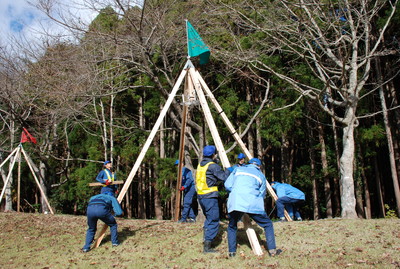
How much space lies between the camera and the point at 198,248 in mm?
5809

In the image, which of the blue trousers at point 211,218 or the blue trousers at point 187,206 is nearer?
the blue trousers at point 211,218

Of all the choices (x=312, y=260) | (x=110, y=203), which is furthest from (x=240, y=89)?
(x=312, y=260)

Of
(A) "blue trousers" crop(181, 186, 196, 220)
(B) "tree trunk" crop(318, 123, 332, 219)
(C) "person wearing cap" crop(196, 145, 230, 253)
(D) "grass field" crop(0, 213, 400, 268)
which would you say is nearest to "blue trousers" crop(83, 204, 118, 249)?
(D) "grass field" crop(0, 213, 400, 268)

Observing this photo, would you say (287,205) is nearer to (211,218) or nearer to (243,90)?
(211,218)

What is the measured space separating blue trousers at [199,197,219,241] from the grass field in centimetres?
31

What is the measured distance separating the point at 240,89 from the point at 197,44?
8759 millimetres

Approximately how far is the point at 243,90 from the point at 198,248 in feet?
38.8

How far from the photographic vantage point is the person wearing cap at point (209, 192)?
547 cm

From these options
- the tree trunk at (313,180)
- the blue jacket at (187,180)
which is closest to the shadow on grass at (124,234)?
the blue jacket at (187,180)

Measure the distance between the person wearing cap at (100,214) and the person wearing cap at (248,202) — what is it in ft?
7.51

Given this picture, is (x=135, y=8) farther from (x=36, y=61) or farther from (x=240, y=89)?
(x=240, y=89)

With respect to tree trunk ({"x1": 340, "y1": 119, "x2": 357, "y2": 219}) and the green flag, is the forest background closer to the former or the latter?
tree trunk ({"x1": 340, "y1": 119, "x2": 357, "y2": 219})

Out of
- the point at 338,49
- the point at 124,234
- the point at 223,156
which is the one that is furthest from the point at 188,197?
the point at 338,49

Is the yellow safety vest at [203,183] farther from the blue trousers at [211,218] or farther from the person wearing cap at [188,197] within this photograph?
the person wearing cap at [188,197]
